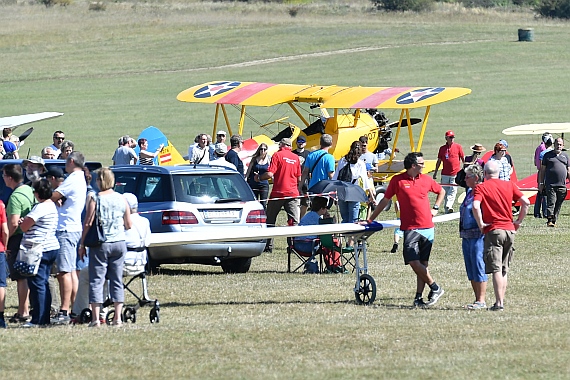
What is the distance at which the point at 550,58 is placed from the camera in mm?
58062

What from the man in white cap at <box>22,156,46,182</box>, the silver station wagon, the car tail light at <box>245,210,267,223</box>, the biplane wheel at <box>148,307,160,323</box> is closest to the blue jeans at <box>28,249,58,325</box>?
the biplane wheel at <box>148,307,160,323</box>

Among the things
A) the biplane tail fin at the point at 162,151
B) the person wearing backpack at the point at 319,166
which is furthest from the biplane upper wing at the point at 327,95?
the person wearing backpack at the point at 319,166

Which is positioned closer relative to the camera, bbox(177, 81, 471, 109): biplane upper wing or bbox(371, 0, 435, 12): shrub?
bbox(177, 81, 471, 109): biplane upper wing

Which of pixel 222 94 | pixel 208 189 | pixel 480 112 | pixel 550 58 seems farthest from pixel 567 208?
pixel 550 58

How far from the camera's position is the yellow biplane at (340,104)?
71.2ft

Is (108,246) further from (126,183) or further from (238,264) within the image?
(238,264)

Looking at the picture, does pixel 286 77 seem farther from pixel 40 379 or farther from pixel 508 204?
pixel 40 379

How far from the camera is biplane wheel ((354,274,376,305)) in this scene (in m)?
11.1

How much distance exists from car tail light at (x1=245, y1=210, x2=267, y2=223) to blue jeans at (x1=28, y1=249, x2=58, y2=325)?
3.87m

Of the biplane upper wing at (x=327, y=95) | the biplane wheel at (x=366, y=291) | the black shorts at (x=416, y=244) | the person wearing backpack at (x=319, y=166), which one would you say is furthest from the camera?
the biplane upper wing at (x=327, y=95)

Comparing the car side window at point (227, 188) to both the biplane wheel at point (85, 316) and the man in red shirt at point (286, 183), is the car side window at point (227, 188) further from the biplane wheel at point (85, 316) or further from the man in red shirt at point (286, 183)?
the biplane wheel at point (85, 316)

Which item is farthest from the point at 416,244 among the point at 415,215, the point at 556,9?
the point at 556,9

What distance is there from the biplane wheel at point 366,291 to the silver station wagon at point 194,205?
1945 mm

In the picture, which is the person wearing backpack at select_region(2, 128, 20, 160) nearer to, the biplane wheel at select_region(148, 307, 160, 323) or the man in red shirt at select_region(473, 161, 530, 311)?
the biplane wheel at select_region(148, 307, 160, 323)
